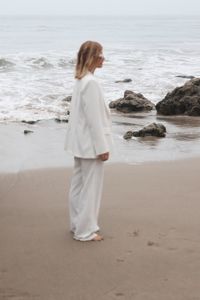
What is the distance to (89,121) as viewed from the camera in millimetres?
4375

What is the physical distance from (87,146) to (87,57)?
0.72 metres

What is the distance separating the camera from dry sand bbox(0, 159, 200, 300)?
3.73 metres

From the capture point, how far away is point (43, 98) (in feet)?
47.6

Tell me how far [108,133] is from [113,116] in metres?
7.54

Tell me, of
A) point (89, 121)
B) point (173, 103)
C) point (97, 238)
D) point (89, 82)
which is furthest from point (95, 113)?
point (173, 103)

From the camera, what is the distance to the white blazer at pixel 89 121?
434 cm

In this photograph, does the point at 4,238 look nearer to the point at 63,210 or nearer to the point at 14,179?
the point at 63,210

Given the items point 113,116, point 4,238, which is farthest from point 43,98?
point 4,238

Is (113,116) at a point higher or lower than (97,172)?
lower

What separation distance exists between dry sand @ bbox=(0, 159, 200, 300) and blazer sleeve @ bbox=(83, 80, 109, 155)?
0.84 metres

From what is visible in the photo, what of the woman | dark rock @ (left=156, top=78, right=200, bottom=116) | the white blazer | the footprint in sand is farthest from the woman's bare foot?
dark rock @ (left=156, top=78, right=200, bottom=116)

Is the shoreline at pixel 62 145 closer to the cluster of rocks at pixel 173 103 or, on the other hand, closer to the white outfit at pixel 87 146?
the cluster of rocks at pixel 173 103

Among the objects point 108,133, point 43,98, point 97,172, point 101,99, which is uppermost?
point 101,99

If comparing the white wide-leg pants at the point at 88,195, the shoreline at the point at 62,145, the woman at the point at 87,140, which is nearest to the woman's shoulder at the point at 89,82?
the woman at the point at 87,140
